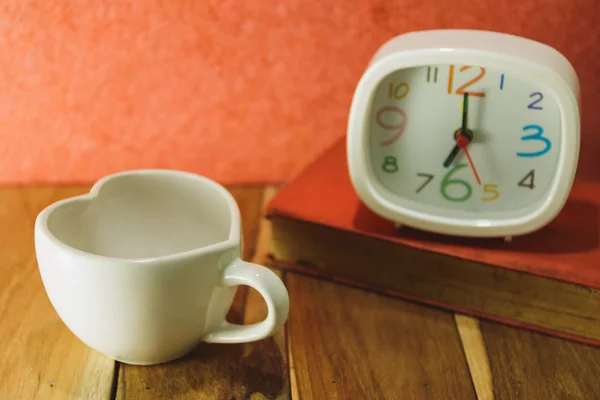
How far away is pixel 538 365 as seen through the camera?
0.49m

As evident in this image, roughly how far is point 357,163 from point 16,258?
13.0 inches

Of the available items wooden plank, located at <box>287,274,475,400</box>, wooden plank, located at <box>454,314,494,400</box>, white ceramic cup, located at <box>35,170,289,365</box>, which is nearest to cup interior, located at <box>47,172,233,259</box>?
white ceramic cup, located at <box>35,170,289,365</box>

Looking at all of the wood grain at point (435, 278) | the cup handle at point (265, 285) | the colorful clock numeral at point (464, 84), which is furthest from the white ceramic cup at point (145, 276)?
the colorful clock numeral at point (464, 84)

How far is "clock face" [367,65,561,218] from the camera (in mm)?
504

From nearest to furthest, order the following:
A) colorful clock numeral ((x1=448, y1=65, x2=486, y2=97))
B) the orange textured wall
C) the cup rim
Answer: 1. the cup rim
2. colorful clock numeral ((x1=448, y1=65, x2=486, y2=97))
3. the orange textured wall

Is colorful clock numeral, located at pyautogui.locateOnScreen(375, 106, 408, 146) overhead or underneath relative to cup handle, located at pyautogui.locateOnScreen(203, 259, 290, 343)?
overhead

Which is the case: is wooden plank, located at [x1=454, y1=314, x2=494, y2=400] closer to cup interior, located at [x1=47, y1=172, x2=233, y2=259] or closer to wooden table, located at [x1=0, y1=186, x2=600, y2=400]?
wooden table, located at [x1=0, y1=186, x2=600, y2=400]

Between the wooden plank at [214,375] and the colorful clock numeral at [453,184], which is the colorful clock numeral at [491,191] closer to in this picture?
the colorful clock numeral at [453,184]

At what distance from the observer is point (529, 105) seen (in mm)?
501

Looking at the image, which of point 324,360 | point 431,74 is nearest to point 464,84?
point 431,74

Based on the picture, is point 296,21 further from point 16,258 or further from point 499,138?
point 16,258

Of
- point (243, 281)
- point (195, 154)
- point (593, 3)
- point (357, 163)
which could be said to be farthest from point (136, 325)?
point (593, 3)

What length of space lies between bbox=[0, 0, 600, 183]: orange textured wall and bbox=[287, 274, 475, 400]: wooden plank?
0.74ft

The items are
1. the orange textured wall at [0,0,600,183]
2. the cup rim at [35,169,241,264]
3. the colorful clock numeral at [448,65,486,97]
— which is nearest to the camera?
the cup rim at [35,169,241,264]
